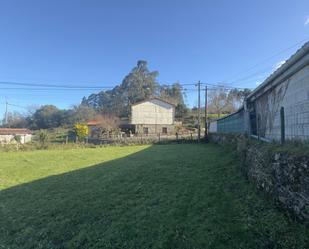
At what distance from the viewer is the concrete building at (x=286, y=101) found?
12.4 feet

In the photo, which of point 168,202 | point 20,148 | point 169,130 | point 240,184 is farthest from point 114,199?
point 169,130

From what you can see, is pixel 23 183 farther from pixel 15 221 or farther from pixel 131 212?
pixel 131 212

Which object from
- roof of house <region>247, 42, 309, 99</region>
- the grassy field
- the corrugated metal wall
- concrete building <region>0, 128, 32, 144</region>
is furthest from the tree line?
the grassy field

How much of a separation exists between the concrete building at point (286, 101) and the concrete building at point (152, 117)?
29.3 m

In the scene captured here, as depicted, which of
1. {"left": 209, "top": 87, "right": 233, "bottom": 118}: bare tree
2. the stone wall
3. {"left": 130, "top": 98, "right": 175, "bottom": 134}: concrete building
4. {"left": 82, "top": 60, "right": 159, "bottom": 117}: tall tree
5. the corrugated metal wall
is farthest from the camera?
{"left": 82, "top": 60, "right": 159, "bottom": 117}: tall tree

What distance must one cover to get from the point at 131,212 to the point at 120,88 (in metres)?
50.1

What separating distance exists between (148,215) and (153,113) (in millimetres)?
33881

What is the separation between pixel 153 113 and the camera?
3734 centimetres

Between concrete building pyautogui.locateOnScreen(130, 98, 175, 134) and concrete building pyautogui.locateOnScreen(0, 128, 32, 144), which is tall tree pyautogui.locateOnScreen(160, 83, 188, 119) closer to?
concrete building pyautogui.locateOnScreen(130, 98, 175, 134)

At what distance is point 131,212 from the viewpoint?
12.5 ft

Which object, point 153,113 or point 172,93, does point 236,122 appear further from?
point 172,93

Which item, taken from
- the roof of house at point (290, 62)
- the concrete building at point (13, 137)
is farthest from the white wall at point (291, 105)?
the concrete building at point (13, 137)

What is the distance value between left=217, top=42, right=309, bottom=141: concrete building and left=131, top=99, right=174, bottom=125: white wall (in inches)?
1157

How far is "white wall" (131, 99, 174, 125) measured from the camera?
36781mm
